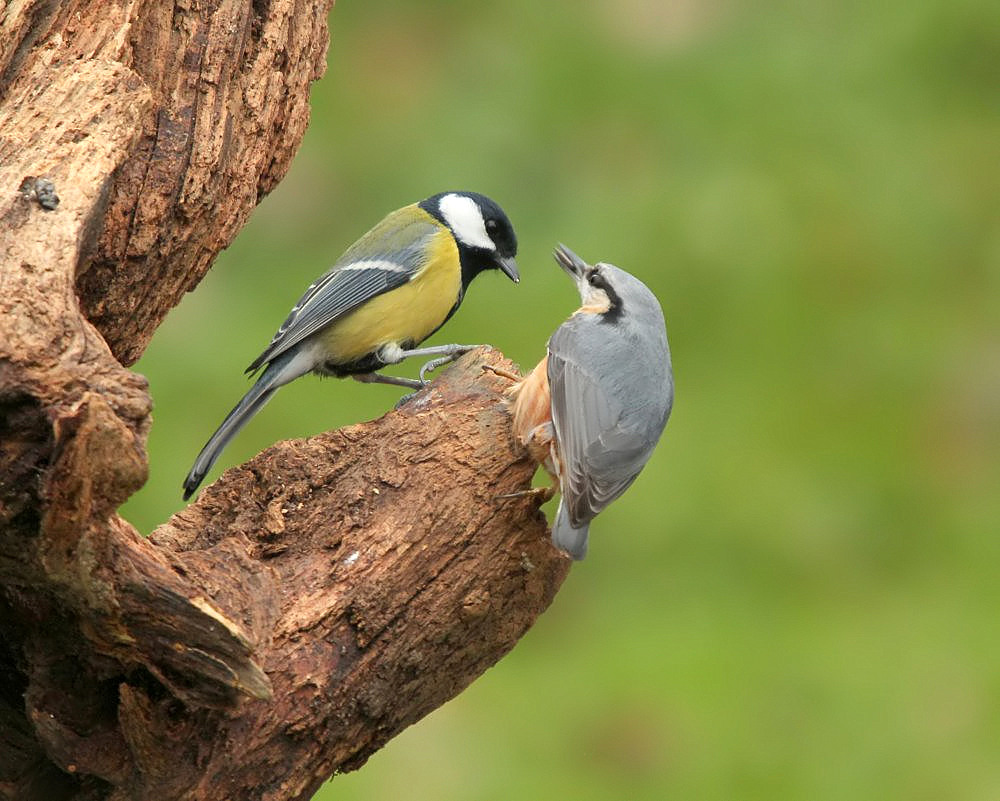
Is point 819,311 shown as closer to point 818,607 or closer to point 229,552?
point 818,607

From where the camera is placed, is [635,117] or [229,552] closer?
[229,552]

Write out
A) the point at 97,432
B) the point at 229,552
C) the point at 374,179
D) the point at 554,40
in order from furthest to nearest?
the point at 554,40 < the point at 374,179 < the point at 229,552 < the point at 97,432

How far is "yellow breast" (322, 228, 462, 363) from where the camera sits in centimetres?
504

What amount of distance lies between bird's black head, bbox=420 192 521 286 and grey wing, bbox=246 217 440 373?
0.31 feet

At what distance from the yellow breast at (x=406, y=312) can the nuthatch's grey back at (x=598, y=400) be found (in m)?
0.74

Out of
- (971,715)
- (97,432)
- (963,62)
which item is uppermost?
(97,432)

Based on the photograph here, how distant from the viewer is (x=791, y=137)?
7684 millimetres

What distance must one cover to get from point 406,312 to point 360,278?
183mm

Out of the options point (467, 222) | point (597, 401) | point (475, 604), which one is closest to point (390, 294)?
point (467, 222)

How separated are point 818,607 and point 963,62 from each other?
3.30m

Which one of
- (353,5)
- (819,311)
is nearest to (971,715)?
(819,311)

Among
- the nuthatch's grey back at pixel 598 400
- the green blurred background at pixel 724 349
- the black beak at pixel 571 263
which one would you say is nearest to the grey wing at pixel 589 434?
the nuthatch's grey back at pixel 598 400

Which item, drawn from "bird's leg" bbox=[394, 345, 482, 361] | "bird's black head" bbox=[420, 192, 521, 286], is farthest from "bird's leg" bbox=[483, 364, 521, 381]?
"bird's black head" bbox=[420, 192, 521, 286]

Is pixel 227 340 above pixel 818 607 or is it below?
above
